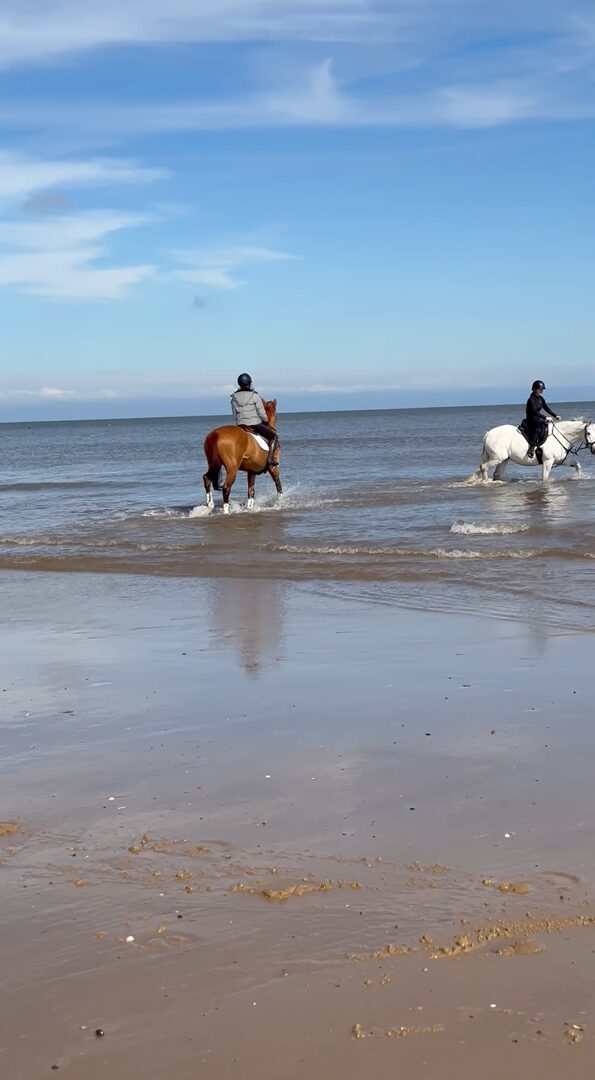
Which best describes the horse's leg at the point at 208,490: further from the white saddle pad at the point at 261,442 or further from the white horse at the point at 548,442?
the white horse at the point at 548,442

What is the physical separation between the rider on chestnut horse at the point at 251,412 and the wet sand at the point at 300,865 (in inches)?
430

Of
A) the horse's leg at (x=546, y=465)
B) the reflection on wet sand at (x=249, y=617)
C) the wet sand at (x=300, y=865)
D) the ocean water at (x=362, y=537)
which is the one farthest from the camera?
the horse's leg at (x=546, y=465)

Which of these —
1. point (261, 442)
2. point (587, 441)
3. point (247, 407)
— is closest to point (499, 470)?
point (587, 441)

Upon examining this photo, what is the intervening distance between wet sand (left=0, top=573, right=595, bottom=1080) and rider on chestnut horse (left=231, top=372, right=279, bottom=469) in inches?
430

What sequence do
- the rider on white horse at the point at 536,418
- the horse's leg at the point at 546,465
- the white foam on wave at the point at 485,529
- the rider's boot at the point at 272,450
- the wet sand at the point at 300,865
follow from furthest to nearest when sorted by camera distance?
the horse's leg at the point at 546,465, the rider on white horse at the point at 536,418, the rider's boot at the point at 272,450, the white foam on wave at the point at 485,529, the wet sand at the point at 300,865

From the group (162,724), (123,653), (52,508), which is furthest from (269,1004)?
(52,508)

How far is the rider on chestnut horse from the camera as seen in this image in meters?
18.1

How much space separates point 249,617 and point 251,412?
934 centimetres

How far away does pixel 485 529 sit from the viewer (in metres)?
15.0

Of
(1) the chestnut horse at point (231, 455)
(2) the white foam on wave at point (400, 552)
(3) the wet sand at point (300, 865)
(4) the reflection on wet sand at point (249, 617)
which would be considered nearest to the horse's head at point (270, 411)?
(1) the chestnut horse at point (231, 455)

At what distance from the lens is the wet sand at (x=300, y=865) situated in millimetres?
2963

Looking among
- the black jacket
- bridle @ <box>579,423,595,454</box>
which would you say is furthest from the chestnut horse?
bridle @ <box>579,423,595,454</box>

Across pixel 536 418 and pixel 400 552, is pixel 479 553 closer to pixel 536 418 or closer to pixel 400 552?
pixel 400 552

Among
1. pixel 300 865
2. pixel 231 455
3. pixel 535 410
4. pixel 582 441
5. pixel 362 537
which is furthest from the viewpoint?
pixel 582 441
